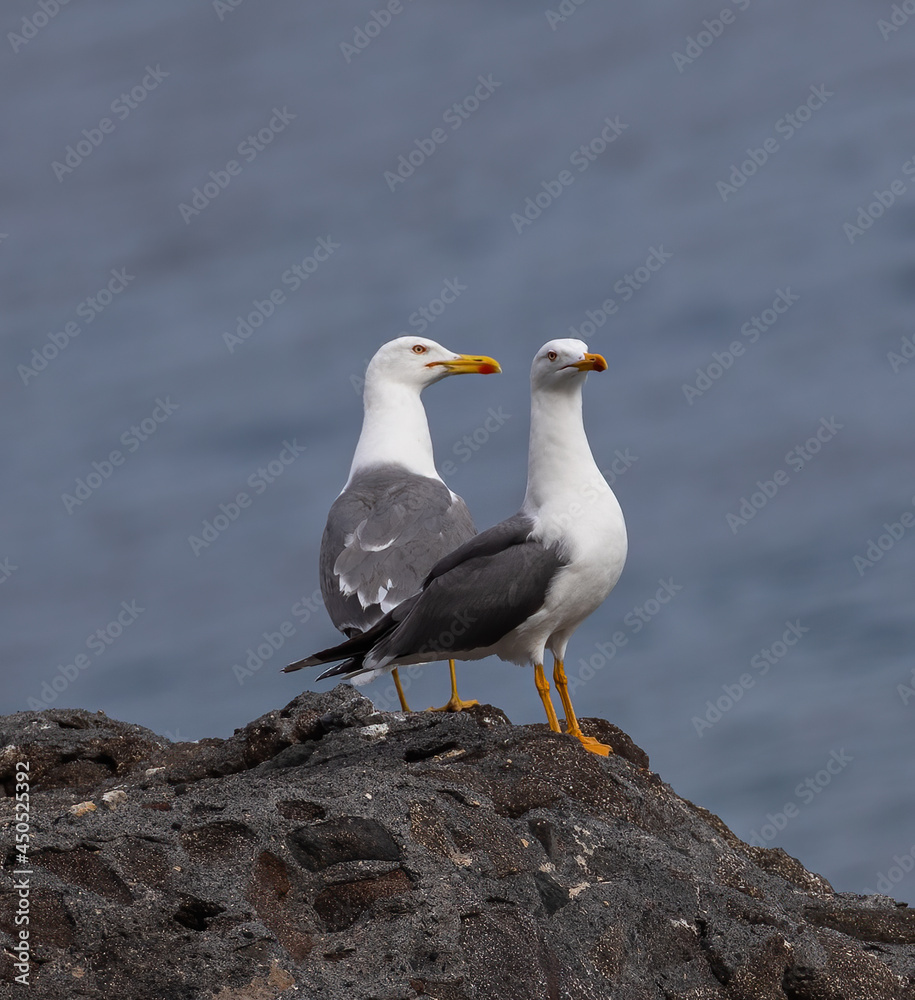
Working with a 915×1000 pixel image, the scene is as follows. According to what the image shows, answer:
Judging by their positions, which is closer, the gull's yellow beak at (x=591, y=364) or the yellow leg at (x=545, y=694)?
the yellow leg at (x=545, y=694)

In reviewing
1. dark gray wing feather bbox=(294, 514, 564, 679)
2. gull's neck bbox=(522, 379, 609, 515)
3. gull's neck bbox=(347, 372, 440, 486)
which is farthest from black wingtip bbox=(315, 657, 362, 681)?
gull's neck bbox=(347, 372, 440, 486)

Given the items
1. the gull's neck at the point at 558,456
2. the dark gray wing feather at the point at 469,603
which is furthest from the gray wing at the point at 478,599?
the gull's neck at the point at 558,456

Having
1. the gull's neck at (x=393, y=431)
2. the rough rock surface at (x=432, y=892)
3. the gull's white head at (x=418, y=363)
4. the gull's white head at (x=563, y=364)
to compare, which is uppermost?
the gull's white head at (x=418, y=363)

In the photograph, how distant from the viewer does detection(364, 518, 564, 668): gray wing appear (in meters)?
8.77

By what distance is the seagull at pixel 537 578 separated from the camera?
28.8 ft

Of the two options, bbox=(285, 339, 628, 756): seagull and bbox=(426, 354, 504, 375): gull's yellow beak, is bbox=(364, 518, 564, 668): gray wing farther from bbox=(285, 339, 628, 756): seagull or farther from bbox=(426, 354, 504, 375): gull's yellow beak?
bbox=(426, 354, 504, 375): gull's yellow beak

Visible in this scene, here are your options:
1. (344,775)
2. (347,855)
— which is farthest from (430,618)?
(347,855)

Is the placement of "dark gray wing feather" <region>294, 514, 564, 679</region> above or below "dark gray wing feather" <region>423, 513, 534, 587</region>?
below

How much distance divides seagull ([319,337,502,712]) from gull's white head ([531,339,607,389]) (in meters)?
1.96

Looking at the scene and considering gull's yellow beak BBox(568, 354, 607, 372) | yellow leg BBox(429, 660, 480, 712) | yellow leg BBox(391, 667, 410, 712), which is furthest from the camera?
yellow leg BBox(391, 667, 410, 712)

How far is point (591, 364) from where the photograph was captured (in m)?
9.37

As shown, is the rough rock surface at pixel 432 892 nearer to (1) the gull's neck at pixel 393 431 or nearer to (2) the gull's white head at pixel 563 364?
(2) the gull's white head at pixel 563 364

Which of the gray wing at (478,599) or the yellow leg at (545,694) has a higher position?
the gray wing at (478,599)

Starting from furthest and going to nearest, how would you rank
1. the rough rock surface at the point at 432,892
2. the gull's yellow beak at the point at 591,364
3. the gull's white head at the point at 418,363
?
the gull's white head at the point at 418,363, the gull's yellow beak at the point at 591,364, the rough rock surface at the point at 432,892
